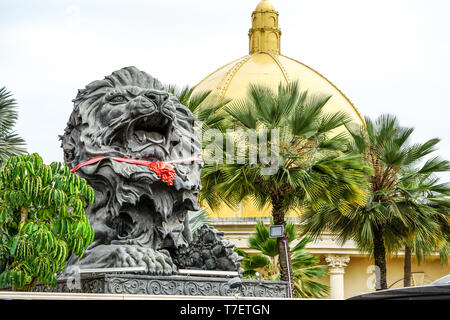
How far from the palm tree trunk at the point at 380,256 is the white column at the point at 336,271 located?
1042cm

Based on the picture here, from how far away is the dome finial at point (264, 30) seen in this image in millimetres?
45688

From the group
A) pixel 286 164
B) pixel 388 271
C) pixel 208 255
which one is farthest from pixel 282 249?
pixel 388 271

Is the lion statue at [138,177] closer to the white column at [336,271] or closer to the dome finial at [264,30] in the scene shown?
the white column at [336,271]

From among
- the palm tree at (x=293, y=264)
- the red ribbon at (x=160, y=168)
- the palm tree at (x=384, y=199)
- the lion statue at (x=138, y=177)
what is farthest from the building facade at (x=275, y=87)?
the red ribbon at (x=160, y=168)

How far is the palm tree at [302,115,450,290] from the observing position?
20547mm

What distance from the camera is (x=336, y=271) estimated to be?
31.7 metres

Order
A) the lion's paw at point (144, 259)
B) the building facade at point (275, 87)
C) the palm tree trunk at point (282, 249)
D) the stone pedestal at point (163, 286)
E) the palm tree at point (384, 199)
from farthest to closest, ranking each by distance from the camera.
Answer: the building facade at point (275, 87)
the palm tree at point (384, 199)
the palm tree trunk at point (282, 249)
the lion's paw at point (144, 259)
the stone pedestal at point (163, 286)

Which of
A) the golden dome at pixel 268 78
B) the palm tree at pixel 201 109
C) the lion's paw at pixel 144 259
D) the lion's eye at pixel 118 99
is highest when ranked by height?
the golden dome at pixel 268 78

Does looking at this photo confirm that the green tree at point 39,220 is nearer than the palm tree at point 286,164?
Yes

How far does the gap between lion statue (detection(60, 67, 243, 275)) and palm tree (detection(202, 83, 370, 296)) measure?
7.70 meters

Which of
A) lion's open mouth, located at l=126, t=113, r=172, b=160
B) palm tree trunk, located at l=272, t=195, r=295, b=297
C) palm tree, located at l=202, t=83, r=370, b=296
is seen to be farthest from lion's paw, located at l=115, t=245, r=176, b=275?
palm tree, located at l=202, t=83, r=370, b=296

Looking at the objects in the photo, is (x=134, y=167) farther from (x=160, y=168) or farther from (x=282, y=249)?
(x=282, y=249)

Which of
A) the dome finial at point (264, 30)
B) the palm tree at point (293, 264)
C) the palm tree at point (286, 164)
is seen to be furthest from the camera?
the dome finial at point (264, 30)

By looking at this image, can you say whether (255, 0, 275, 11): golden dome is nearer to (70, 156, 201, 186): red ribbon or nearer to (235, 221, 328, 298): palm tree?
(235, 221, 328, 298): palm tree
